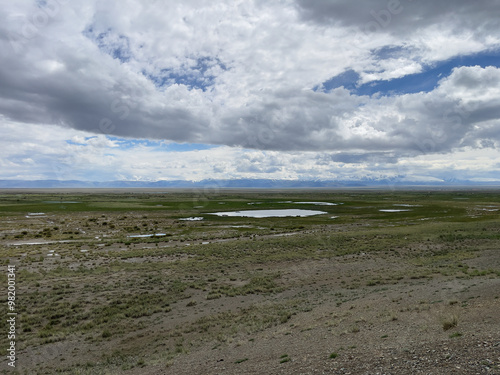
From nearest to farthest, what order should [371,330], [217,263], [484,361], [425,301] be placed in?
[484,361]
[371,330]
[425,301]
[217,263]

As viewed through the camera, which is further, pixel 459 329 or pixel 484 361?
pixel 459 329

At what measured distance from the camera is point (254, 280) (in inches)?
1025

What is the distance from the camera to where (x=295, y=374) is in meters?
9.84

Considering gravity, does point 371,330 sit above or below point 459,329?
below

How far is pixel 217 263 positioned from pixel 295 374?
23041mm

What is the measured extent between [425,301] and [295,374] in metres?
10.6

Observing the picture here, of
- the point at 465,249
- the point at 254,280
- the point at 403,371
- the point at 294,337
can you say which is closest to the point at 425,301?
the point at 294,337

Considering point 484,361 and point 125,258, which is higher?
point 484,361

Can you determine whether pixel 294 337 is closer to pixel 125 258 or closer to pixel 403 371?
pixel 403 371

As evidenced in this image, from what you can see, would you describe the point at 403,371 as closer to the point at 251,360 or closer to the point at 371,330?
the point at 371,330

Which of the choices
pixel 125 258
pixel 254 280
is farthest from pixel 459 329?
pixel 125 258

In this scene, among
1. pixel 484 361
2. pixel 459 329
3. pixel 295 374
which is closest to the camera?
pixel 484 361

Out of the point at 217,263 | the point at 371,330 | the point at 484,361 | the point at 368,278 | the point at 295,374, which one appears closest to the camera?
the point at 484,361

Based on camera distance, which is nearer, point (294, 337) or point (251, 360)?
point (251, 360)
